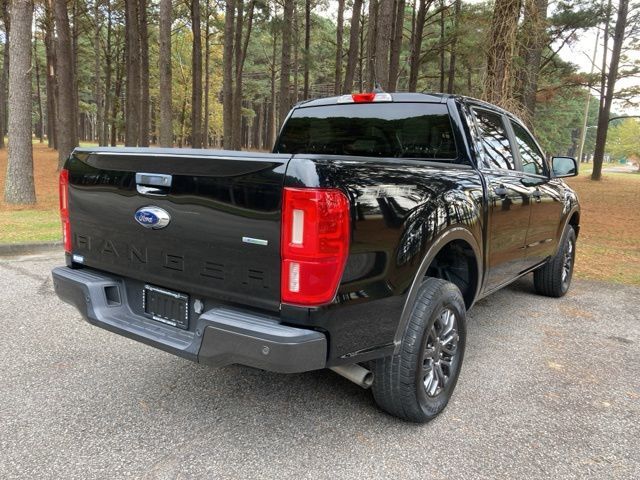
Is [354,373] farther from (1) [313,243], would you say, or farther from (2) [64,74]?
(2) [64,74]

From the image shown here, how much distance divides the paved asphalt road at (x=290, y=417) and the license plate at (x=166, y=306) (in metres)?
0.63

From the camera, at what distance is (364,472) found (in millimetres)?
2330

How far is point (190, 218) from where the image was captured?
2.35 metres

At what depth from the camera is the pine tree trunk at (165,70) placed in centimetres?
1391

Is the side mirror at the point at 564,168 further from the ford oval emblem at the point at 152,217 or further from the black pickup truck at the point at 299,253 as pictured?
the ford oval emblem at the point at 152,217

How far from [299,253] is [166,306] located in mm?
933

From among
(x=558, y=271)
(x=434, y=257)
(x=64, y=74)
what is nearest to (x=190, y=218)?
(x=434, y=257)

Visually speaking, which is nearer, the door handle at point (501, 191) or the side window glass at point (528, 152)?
the door handle at point (501, 191)

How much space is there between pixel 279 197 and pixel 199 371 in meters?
1.84

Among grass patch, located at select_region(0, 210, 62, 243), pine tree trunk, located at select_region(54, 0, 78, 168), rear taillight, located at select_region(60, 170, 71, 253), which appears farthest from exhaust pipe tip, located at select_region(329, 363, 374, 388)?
pine tree trunk, located at select_region(54, 0, 78, 168)

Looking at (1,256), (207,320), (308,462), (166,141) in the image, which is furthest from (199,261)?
(166,141)

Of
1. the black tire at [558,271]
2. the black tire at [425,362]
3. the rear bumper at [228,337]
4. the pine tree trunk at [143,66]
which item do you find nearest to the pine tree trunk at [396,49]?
the pine tree trunk at [143,66]

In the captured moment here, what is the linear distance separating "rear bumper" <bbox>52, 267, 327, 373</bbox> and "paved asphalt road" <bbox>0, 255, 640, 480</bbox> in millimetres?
561

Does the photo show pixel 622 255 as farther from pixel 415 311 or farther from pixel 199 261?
pixel 199 261
